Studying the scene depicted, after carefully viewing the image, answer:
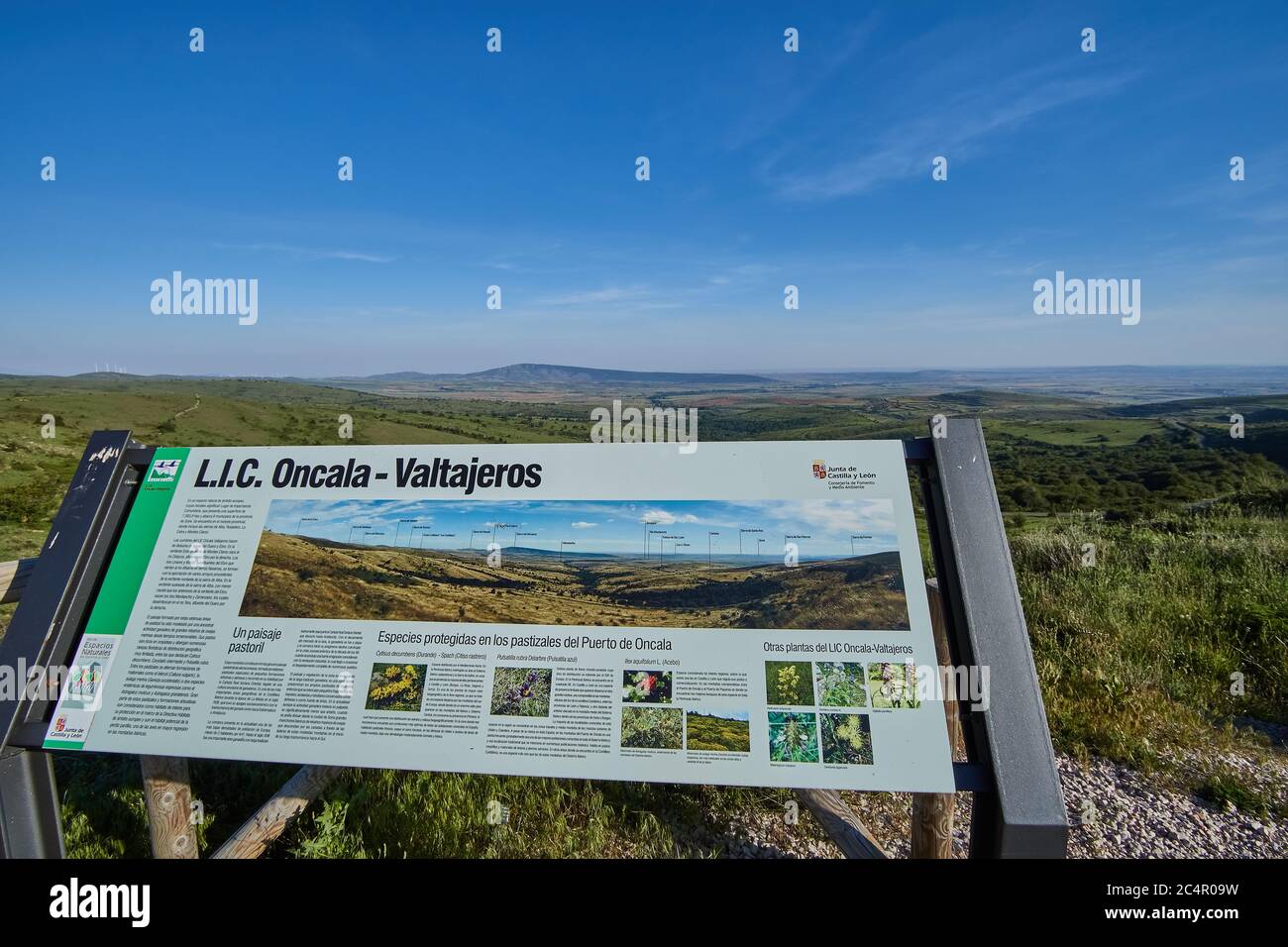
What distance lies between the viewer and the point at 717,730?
2434 mm

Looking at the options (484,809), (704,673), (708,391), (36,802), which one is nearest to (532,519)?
(704,673)

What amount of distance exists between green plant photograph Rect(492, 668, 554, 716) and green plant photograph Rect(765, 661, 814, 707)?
836mm

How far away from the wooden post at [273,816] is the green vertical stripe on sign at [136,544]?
1124 mm

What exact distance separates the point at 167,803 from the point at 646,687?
8.41 feet

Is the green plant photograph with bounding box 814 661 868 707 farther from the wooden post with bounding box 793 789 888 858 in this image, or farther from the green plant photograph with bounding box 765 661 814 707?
the wooden post with bounding box 793 789 888 858

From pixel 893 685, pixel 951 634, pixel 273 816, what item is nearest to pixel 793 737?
pixel 893 685

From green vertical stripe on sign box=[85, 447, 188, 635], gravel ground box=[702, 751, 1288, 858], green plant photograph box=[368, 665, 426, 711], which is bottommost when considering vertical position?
gravel ground box=[702, 751, 1288, 858]

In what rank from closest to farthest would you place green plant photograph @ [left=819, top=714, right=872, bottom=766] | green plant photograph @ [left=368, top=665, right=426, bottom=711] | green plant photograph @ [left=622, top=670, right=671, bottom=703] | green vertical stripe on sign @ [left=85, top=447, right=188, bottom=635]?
green plant photograph @ [left=819, top=714, right=872, bottom=766] < green plant photograph @ [left=622, top=670, right=671, bottom=703] < green plant photograph @ [left=368, top=665, right=426, bottom=711] < green vertical stripe on sign @ [left=85, top=447, right=188, bottom=635]

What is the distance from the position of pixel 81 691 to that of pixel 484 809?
2065mm

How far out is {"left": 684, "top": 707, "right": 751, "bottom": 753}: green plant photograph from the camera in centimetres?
241

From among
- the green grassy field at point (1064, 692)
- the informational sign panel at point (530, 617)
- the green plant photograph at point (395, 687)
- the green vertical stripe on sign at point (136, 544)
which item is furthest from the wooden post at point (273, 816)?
the green plant photograph at point (395, 687)

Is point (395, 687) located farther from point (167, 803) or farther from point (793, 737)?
point (167, 803)

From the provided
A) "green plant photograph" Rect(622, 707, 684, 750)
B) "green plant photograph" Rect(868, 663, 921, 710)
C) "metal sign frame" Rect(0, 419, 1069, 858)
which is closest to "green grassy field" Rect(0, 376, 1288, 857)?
"metal sign frame" Rect(0, 419, 1069, 858)
